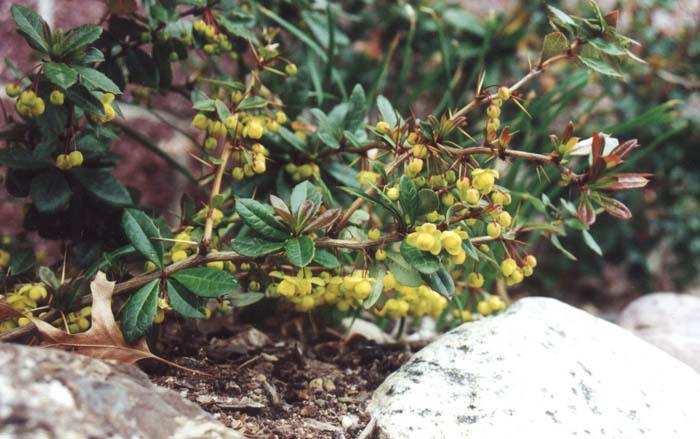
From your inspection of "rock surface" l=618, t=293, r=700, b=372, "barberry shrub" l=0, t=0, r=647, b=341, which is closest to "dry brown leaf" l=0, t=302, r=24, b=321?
"barberry shrub" l=0, t=0, r=647, b=341

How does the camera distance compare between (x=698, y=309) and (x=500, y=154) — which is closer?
(x=500, y=154)

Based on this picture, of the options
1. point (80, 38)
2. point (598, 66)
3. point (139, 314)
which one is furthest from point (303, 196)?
point (598, 66)

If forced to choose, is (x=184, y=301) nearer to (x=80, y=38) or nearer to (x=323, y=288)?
(x=323, y=288)

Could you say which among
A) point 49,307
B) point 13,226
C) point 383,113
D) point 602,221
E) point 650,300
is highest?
point 383,113

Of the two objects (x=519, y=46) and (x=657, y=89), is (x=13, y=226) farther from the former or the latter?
(x=657, y=89)

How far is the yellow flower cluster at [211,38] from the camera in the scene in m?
1.15

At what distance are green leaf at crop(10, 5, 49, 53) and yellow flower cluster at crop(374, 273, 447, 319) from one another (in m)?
0.57

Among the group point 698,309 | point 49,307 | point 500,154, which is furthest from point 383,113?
point 698,309

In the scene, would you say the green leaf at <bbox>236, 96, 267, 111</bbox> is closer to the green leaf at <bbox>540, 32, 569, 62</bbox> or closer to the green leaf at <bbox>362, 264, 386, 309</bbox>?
the green leaf at <bbox>362, 264, 386, 309</bbox>

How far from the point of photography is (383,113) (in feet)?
3.53

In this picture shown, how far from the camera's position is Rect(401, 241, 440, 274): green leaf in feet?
2.90

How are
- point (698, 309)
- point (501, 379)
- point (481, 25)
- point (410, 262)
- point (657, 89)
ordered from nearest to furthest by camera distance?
point (410, 262) → point (501, 379) → point (698, 309) → point (481, 25) → point (657, 89)

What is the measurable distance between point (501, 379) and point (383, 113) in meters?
0.45

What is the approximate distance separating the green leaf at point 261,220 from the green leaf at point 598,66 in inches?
20.1
